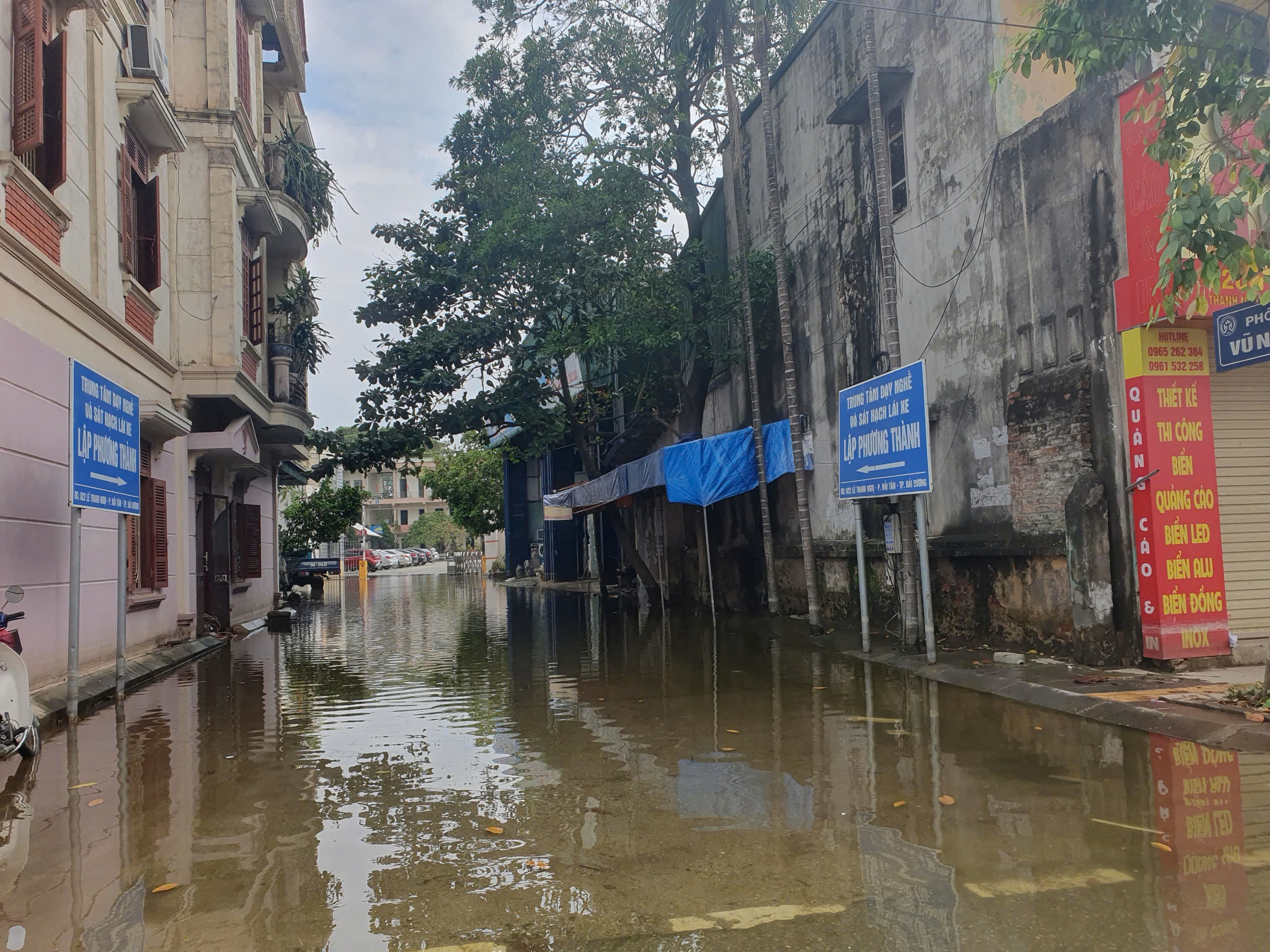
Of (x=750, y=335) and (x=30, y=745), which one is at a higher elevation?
(x=750, y=335)

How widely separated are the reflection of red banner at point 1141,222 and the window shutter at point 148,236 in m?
11.7

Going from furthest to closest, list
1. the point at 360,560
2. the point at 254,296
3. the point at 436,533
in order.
A: 1. the point at 436,533
2. the point at 360,560
3. the point at 254,296

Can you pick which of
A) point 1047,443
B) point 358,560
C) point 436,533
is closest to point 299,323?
point 1047,443

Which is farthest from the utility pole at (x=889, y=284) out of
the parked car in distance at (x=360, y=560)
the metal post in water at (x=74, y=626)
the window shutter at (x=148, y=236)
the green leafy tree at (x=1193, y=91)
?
the parked car in distance at (x=360, y=560)

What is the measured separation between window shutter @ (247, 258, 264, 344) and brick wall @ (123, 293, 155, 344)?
3.80 meters

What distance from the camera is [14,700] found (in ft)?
22.2

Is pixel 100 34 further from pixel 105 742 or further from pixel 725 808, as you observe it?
pixel 725 808

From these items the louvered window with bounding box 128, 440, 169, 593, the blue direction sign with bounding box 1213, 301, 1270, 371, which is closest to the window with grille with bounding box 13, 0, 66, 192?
the louvered window with bounding box 128, 440, 169, 593

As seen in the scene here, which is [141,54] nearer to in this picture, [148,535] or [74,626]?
[148,535]

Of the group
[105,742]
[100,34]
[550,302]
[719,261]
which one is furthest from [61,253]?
[719,261]

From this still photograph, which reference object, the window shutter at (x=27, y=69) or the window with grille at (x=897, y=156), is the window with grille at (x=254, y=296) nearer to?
the window shutter at (x=27, y=69)

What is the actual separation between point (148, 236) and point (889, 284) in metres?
9.79

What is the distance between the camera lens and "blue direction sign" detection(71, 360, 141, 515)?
28.1ft

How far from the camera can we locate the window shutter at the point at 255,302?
1755cm
